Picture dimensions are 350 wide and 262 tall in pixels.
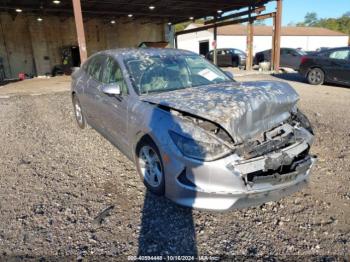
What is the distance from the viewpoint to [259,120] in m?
2.82

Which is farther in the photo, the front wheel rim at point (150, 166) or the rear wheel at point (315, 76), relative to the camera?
the rear wheel at point (315, 76)

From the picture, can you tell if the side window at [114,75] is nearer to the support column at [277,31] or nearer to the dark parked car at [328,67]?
the dark parked car at [328,67]

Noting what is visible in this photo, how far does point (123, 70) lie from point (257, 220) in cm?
244

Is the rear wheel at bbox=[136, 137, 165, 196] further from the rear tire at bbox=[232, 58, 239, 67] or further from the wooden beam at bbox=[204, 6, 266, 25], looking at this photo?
the rear tire at bbox=[232, 58, 239, 67]

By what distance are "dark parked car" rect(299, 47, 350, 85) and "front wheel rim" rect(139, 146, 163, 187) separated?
9.17 m

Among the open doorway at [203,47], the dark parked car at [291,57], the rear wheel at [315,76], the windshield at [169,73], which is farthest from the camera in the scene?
the open doorway at [203,47]

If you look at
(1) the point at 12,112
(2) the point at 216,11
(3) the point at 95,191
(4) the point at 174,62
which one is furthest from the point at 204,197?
(2) the point at 216,11

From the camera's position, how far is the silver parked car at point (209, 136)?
100.0 inches

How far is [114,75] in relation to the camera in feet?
13.3

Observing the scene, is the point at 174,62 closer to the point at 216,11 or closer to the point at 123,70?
the point at 123,70

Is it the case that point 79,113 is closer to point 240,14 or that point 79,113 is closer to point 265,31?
point 240,14

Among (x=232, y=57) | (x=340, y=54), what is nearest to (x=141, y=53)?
(x=340, y=54)

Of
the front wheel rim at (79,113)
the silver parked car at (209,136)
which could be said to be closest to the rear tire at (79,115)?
the front wheel rim at (79,113)

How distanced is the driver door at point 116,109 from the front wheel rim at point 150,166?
0.41 m
